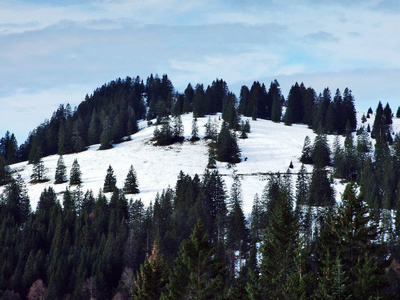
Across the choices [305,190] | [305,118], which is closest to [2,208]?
[305,190]

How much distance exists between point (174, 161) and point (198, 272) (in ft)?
366

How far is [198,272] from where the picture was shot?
25047 mm

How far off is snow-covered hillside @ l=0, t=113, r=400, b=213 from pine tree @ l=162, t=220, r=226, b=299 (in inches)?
2928

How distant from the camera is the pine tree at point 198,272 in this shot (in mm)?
24594

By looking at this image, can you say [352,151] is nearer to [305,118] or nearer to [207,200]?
[207,200]

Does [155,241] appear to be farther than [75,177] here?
No

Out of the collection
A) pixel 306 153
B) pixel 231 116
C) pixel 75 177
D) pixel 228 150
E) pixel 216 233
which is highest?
pixel 231 116

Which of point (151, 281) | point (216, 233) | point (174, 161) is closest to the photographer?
point (151, 281)

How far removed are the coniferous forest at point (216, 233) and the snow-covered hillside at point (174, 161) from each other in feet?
12.0

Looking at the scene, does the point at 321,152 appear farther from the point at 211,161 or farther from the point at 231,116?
the point at 231,116

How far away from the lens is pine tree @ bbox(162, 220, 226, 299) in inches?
968

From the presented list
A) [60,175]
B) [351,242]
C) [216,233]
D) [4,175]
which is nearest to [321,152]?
[216,233]

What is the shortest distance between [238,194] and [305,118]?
93507 millimetres

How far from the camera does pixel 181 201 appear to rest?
322 feet
